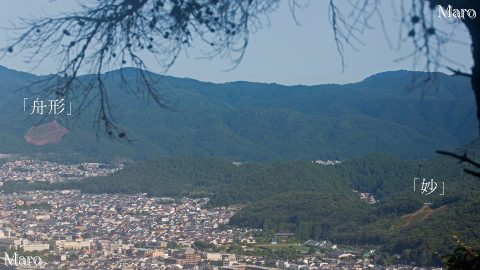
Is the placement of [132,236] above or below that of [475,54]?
below

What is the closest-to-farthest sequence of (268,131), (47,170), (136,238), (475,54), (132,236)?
(475,54) → (136,238) → (132,236) → (47,170) → (268,131)

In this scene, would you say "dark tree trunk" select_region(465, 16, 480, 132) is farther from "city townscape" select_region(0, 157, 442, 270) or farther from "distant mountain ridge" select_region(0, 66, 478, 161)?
"distant mountain ridge" select_region(0, 66, 478, 161)

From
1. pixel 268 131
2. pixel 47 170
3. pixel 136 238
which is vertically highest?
pixel 268 131

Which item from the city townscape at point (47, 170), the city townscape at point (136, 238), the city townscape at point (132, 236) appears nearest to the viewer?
the city townscape at point (136, 238)

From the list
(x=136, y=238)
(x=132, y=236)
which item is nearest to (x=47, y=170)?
(x=132, y=236)

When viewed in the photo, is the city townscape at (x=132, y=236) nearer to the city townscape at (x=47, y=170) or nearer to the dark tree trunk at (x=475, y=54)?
the city townscape at (x=47, y=170)

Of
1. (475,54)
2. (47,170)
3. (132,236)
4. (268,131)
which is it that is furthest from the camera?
(268,131)

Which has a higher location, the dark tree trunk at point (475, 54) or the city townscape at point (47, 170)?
the dark tree trunk at point (475, 54)

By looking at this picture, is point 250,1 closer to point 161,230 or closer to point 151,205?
point 161,230

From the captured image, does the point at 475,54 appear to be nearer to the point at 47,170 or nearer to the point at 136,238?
the point at 136,238

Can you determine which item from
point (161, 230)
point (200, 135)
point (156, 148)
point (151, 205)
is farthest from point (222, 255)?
point (200, 135)

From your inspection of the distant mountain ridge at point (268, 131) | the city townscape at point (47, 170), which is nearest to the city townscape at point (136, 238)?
the city townscape at point (47, 170)
